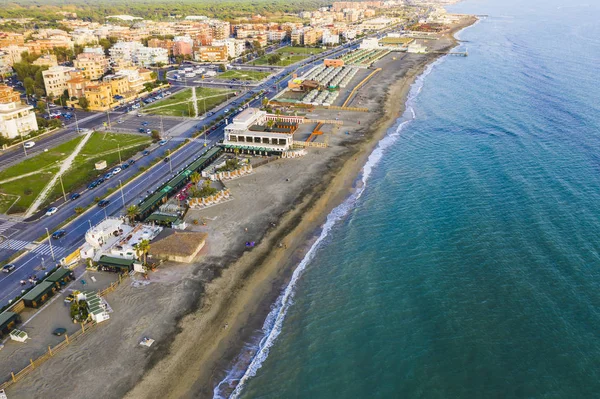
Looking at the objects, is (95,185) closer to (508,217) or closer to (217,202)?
(217,202)

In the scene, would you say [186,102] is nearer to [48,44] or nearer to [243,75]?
[243,75]

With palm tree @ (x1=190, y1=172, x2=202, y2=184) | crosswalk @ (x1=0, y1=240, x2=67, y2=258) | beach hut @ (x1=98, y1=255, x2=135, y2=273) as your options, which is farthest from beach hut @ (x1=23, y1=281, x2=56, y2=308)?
palm tree @ (x1=190, y1=172, x2=202, y2=184)

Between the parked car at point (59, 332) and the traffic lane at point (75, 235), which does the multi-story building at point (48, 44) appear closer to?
the traffic lane at point (75, 235)

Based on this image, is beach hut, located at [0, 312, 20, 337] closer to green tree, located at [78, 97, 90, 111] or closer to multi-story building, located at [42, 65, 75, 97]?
green tree, located at [78, 97, 90, 111]

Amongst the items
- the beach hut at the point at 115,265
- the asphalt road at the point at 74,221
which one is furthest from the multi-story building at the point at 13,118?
the beach hut at the point at 115,265

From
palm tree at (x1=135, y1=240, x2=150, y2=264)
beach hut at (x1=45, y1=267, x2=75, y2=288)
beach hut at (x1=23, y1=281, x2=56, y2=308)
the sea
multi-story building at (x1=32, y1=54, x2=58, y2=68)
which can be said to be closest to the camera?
the sea
